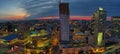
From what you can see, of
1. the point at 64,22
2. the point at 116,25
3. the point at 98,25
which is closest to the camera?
the point at 116,25

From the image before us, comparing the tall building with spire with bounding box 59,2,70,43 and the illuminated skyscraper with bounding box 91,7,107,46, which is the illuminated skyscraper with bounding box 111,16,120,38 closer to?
the illuminated skyscraper with bounding box 91,7,107,46

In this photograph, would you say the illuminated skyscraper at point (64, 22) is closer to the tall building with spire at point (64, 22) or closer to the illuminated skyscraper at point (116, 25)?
the tall building with spire at point (64, 22)

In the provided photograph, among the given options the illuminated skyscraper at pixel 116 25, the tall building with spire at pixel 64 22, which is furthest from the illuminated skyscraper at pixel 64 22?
the illuminated skyscraper at pixel 116 25

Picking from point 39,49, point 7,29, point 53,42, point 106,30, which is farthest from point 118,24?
point 7,29

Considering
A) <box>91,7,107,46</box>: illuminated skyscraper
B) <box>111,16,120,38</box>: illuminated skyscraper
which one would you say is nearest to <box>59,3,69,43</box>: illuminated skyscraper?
<box>91,7,107,46</box>: illuminated skyscraper

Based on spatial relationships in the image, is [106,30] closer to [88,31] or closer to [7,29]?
[88,31]

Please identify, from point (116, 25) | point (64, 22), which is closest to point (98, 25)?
point (116, 25)

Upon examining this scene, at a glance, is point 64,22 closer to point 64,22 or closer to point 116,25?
point 64,22

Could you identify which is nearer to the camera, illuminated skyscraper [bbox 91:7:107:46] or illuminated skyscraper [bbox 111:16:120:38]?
illuminated skyscraper [bbox 111:16:120:38]
